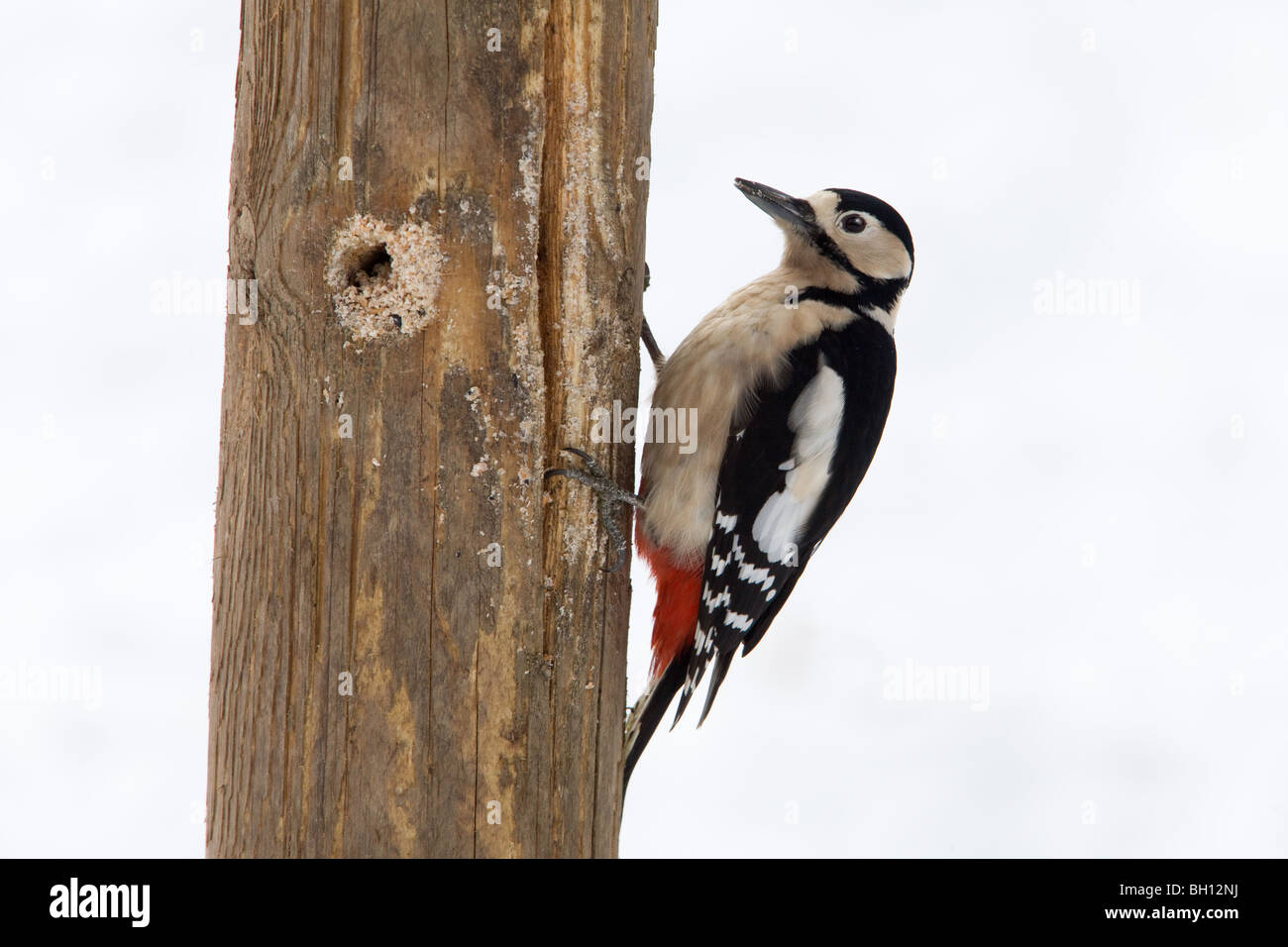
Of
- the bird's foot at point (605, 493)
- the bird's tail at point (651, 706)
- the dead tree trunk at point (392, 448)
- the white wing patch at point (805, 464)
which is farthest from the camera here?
the white wing patch at point (805, 464)

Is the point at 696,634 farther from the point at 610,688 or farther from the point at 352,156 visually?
the point at 352,156

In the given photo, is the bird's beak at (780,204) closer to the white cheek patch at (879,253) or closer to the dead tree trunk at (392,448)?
the white cheek patch at (879,253)

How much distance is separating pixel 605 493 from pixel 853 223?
4.04 feet

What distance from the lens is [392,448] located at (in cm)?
183

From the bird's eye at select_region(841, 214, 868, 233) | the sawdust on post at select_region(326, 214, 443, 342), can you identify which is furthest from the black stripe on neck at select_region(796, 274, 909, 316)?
the sawdust on post at select_region(326, 214, 443, 342)

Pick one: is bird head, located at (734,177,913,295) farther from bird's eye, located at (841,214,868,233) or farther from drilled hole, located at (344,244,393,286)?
drilled hole, located at (344,244,393,286)

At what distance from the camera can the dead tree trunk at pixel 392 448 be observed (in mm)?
1800

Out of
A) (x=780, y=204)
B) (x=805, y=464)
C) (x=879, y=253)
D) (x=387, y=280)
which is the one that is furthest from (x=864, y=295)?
(x=387, y=280)

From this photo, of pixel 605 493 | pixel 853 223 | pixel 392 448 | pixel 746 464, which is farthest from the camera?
pixel 853 223

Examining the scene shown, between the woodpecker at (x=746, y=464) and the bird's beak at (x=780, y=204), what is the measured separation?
182mm

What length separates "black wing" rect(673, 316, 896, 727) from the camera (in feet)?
8.63

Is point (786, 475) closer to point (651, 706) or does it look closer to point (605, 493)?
point (651, 706)

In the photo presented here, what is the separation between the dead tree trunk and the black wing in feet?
2.38

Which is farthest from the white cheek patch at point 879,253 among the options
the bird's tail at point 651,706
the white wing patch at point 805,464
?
the bird's tail at point 651,706
